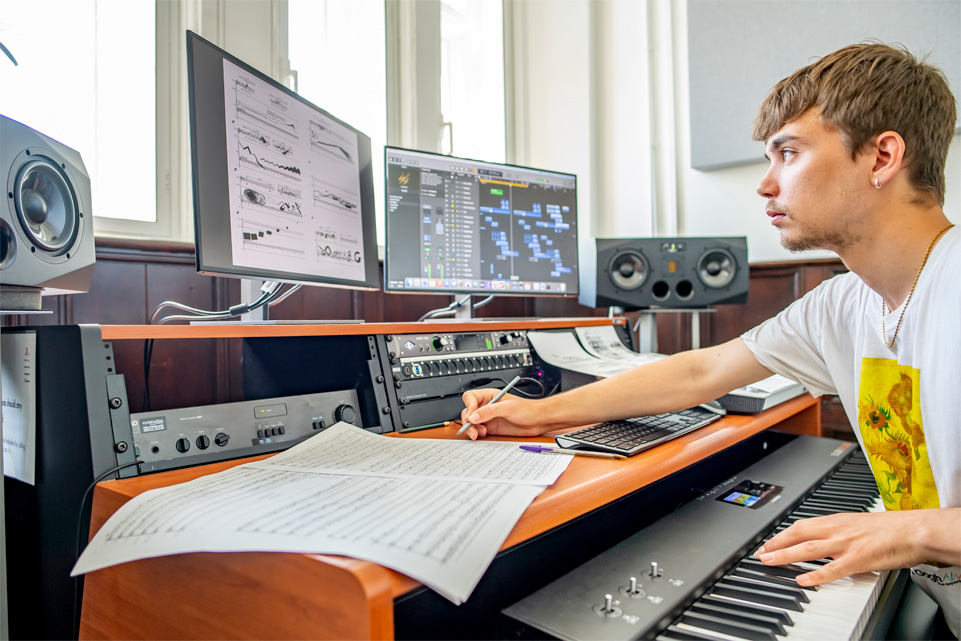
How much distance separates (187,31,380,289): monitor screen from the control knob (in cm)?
25

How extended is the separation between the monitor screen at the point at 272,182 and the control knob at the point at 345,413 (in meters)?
0.25

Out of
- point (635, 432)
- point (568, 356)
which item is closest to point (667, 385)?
point (635, 432)

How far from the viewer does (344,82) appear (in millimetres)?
2014

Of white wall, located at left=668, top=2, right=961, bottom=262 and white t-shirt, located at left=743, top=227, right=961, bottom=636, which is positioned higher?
white wall, located at left=668, top=2, right=961, bottom=262

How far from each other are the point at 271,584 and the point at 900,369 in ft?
2.86

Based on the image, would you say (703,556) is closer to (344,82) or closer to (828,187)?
(828,187)

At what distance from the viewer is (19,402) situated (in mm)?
730

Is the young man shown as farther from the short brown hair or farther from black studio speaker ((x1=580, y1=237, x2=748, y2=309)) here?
black studio speaker ((x1=580, y1=237, x2=748, y2=309))

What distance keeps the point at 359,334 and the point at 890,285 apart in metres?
0.82

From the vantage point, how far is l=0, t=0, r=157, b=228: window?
1.37 meters

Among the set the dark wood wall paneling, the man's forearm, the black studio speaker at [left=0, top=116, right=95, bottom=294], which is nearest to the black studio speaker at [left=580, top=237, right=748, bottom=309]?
the dark wood wall paneling

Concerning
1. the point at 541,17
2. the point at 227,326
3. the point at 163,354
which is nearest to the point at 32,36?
the point at 163,354

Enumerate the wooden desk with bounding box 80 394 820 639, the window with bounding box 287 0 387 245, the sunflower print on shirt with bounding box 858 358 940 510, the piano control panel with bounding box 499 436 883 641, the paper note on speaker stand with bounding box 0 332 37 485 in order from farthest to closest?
the window with bounding box 287 0 387 245
the sunflower print on shirt with bounding box 858 358 940 510
the paper note on speaker stand with bounding box 0 332 37 485
the piano control panel with bounding box 499 436 883 641
the wooden desk with bounding box 80 394 820 639

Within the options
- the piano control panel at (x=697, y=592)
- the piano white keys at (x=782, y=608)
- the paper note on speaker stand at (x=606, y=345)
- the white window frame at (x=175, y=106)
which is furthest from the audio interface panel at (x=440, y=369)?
the white window frame at (x=175, y=106)
